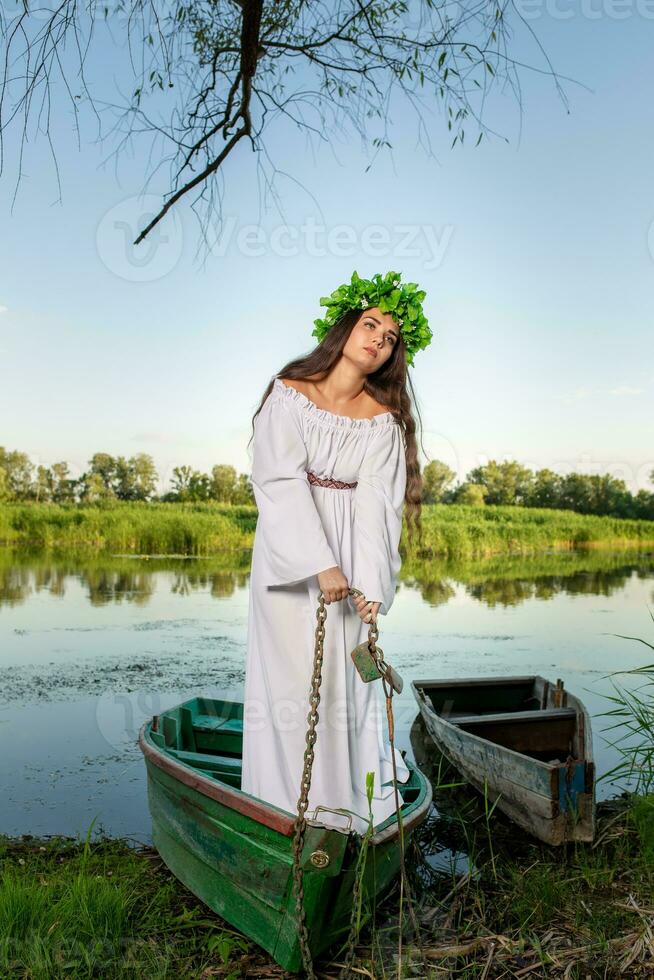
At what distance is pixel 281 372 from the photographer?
10.3 ft

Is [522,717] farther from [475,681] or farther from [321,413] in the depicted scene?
[321,413]

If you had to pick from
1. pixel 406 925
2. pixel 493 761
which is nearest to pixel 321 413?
pixel 406 925

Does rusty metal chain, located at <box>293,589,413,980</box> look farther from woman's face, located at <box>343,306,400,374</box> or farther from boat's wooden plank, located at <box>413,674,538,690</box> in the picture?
boat's wooden plank, located at <box>413,674,538,690</box>

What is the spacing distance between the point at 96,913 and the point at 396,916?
1.00 metres

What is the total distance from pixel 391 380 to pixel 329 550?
0.78 meters

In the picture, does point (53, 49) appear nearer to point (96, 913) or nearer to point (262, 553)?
point (262, 553)

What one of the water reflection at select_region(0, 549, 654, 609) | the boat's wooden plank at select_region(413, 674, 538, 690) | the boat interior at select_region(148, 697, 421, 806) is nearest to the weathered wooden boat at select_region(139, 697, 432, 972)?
the boat interior at select_region(148, 697, 421, 806)

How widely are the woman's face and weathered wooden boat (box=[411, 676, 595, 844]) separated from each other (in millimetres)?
1620

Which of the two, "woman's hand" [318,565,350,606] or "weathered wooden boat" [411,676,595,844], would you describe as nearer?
"woman's hand" [318,565,350,606]

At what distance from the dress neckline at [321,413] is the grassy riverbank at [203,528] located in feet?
42.3

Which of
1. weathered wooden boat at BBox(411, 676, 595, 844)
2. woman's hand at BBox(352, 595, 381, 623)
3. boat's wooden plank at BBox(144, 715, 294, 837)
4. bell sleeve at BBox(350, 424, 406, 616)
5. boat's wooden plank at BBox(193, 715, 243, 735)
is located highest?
bell sleeve at BBox(350, 424, 406, 616)

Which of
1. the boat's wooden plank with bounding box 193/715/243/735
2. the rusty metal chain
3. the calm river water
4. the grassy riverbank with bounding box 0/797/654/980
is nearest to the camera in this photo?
the rusty metal chain

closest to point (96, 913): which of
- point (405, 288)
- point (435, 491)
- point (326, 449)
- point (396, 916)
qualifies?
point (396, 916)

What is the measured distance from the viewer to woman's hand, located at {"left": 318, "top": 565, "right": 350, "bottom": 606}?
2.72 meters
